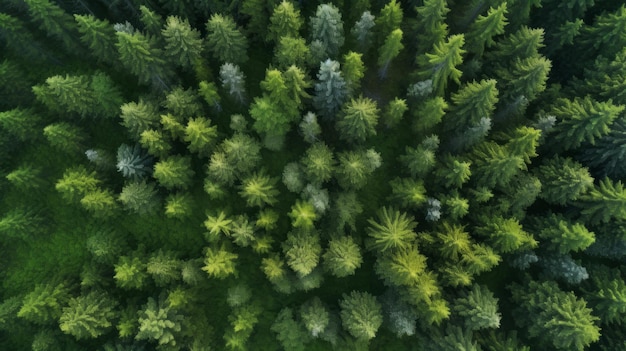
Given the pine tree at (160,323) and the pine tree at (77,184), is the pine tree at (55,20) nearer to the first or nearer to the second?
the pine tree at (77,184)

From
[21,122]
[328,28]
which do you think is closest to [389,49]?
[328,28]

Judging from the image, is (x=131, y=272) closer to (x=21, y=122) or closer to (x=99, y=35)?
(x=21, y=122)

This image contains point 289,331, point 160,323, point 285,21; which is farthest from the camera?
point 289,331

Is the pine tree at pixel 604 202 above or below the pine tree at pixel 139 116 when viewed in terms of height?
below

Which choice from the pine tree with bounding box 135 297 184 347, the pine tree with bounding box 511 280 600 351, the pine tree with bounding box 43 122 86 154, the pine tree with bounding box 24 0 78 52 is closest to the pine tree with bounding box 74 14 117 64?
the pine tree with bounding box 24 0 78 52

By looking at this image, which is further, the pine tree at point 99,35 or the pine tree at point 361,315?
the pine tree at point 99,35

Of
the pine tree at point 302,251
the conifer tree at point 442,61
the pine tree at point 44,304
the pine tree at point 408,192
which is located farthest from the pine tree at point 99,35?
the pine tree at point 408,192

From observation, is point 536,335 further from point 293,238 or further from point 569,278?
point 293,238
